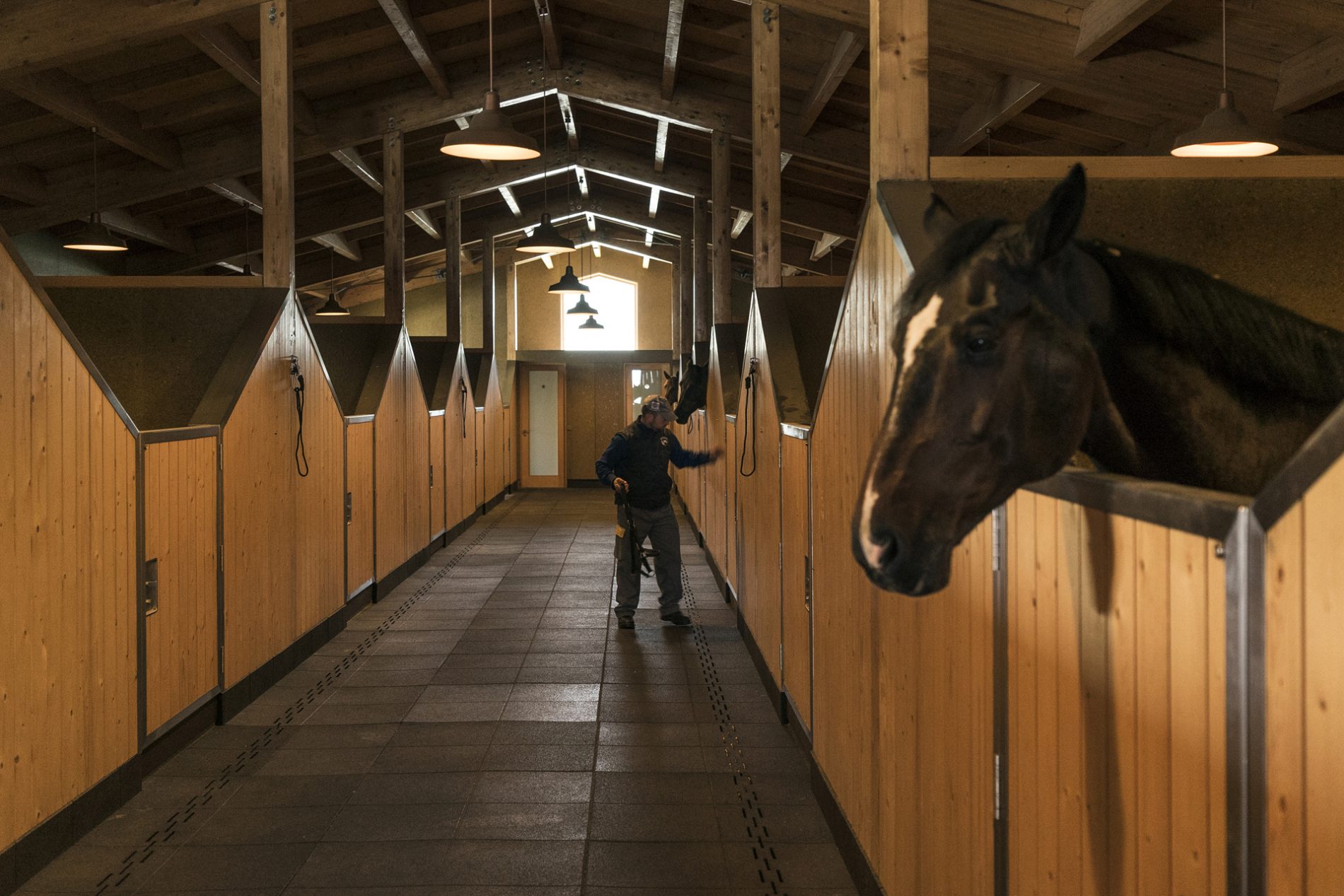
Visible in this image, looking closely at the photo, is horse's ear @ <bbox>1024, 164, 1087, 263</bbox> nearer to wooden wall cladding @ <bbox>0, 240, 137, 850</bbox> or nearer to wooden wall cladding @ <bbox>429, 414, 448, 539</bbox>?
wooden wall cladding @ <bbox>0, 240, 137, 850</bbox>

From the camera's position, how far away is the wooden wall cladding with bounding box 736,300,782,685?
5.38 m

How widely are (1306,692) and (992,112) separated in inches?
310

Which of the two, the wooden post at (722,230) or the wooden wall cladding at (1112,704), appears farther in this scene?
the wooden post at (722,230)

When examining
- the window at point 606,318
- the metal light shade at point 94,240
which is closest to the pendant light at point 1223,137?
the metal light shade at point 94,240

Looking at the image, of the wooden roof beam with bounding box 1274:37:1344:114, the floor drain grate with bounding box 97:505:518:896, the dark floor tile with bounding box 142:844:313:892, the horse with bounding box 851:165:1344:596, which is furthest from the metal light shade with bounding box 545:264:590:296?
the horse with bounding box 851:165:1344:596

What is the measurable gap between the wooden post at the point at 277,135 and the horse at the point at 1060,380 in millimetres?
5561

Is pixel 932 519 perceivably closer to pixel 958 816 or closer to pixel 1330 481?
pixel 1330 481

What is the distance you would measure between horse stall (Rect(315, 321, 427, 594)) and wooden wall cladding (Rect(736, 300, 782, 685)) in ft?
8.88

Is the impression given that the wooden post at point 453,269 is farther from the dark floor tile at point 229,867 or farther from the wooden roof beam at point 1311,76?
the dark floor tile at point 229,867

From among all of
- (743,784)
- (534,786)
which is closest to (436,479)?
(534,786)

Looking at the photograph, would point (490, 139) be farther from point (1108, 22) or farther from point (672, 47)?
point (672, 47)

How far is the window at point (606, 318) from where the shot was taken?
21328 millimetres

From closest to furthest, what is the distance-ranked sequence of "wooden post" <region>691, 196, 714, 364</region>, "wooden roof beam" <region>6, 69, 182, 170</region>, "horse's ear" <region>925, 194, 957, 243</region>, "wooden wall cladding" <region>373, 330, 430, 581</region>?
"horse's ear" <region>925, 194, 957, 243</region> < "wooden roof beam" <region>6, 69, 182, 170</region> < "wooden wall cladding" <region>373, 330, 430, 581</region> < "wooden post" <region>691, 196, 714, 364</region>

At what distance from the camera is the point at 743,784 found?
4.28m
